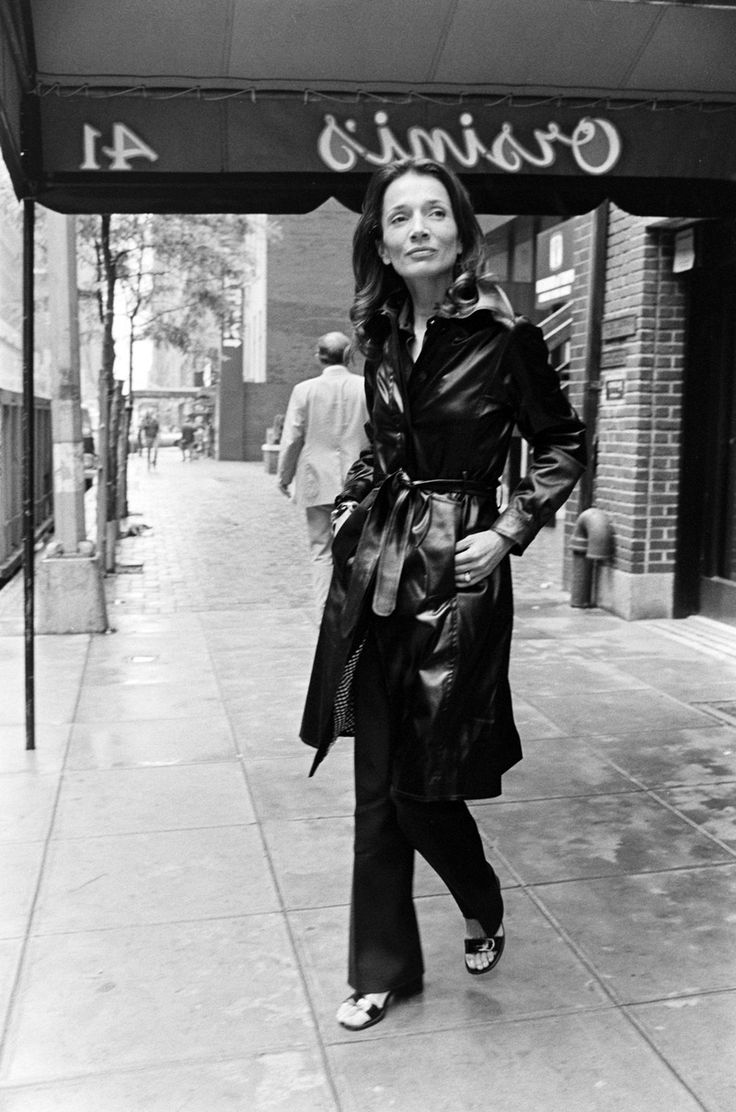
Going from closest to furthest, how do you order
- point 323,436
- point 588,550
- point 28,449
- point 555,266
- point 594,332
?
point 28,449
point 323,436
point 588,550
point 594,332
point 555,266

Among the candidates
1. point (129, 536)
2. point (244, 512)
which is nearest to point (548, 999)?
point (129, 536)

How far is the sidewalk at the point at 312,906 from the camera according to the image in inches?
112

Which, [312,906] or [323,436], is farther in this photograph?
[323,436]

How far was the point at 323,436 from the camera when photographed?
788cm

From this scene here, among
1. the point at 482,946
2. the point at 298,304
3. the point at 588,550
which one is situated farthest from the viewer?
the point at 298,304

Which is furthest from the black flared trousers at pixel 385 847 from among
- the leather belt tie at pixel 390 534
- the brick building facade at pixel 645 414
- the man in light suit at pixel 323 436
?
the brick building facade at pixel 645 414

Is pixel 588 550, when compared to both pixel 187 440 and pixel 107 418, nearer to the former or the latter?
pixel 107 418

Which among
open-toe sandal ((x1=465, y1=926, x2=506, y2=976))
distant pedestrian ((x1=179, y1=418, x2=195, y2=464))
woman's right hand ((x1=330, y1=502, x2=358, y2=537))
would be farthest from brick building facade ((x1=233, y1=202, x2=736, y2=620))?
distant pedestrian ((x1=179, y1=418, x2=195, y2=464))

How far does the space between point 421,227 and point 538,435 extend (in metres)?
0.60

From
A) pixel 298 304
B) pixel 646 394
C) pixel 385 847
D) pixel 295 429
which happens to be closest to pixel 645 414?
pixel 646 394

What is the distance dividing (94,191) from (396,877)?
3338 mm

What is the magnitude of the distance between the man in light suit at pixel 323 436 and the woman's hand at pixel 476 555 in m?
4.91

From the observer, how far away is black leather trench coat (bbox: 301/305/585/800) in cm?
289

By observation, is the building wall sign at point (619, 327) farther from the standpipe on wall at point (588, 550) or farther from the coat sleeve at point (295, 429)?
the coat sleeve at point (295, 429)
